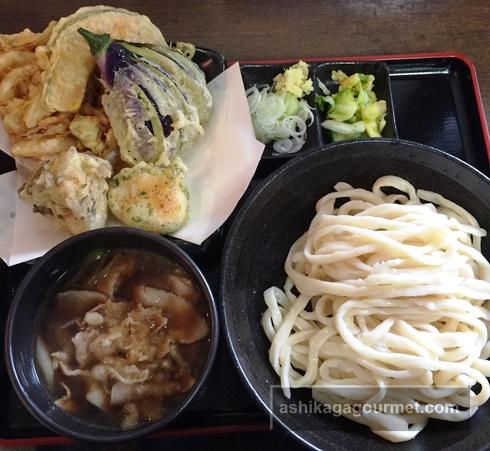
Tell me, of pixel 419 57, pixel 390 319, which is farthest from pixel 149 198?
pixel 419 57

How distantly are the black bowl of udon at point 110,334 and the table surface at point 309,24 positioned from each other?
49.2 inches

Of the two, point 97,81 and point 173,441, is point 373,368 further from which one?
point 97,81

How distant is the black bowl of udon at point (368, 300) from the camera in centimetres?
186

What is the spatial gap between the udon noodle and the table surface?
105 centimetres

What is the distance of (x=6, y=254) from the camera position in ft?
7.20

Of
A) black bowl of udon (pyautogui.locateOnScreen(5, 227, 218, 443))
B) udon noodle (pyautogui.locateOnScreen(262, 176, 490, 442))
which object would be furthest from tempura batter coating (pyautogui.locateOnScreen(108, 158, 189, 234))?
udon noodle (pyautogui.locateOnScreen(262, 176, 490, 442))

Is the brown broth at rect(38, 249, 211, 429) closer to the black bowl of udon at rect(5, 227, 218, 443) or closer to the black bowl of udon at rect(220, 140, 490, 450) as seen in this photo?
the black bowl of udon at rect(5, 227, 218, 443)

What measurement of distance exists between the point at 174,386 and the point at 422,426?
81cm

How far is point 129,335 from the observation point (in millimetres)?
1922

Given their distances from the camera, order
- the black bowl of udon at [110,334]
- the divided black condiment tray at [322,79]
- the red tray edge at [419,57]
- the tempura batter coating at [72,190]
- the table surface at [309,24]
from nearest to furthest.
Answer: the black bowl of udon at [110,334] < the tempura batter coating at [72,190] < the divided black condiment tray at [322,79] < the red tray edge at [419,57] < the table surface at [309,24]

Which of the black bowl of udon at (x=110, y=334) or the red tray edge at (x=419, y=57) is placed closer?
the black bowl of udon at (x=110, y=334)

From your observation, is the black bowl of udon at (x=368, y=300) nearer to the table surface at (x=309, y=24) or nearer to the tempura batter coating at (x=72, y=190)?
the tempura batter coating at (x=72, y=190)

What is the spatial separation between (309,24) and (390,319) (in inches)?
62.1

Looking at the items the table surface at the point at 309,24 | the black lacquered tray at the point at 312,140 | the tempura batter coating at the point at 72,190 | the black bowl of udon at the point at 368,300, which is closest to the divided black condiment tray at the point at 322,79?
the black lacquered tray at the point at 312,140
